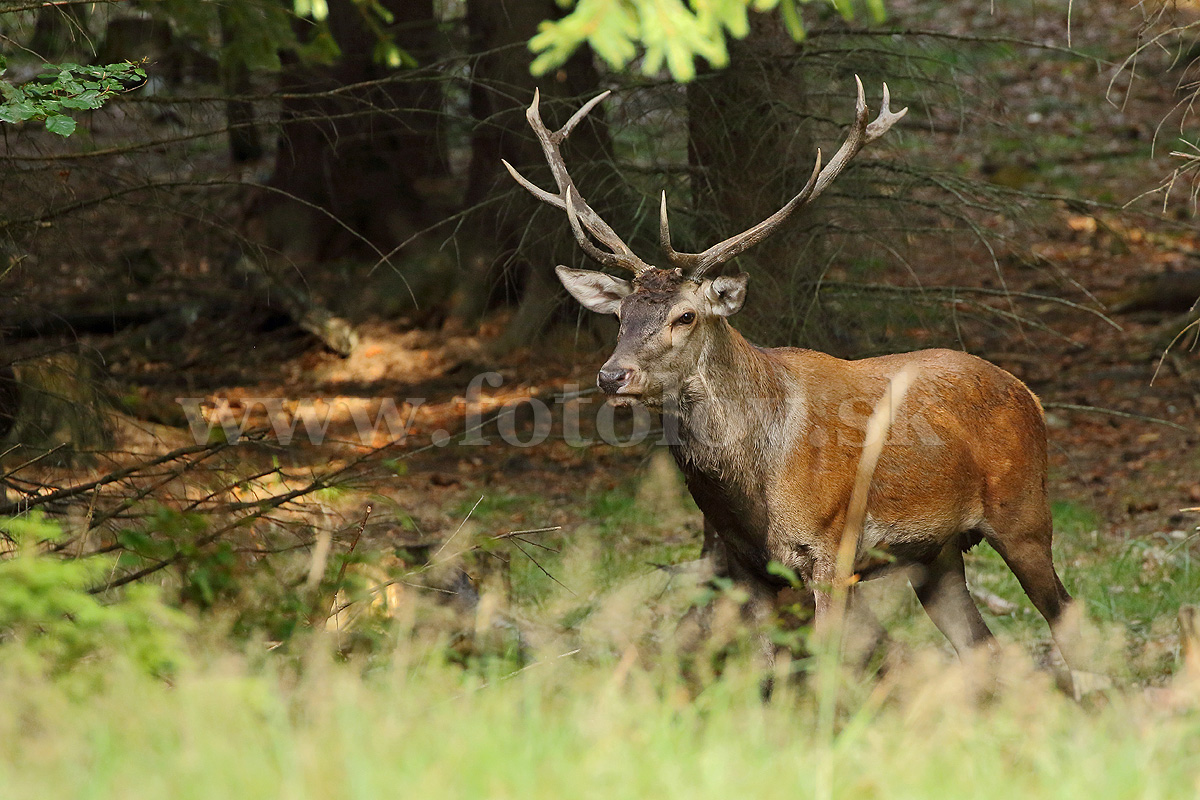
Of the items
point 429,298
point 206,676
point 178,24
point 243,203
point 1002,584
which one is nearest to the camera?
point 206,676

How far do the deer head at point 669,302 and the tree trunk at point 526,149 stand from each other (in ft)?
4.90

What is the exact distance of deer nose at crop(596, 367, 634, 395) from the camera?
536 cm

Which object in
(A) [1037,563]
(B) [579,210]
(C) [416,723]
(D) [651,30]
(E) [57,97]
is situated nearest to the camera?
(C) [416,723]

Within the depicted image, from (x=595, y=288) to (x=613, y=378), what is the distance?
83 cm

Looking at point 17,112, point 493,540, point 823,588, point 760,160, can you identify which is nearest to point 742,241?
point 823,588

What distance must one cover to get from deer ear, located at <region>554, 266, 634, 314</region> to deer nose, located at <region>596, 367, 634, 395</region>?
2.04 feet

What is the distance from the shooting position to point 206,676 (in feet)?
12.9

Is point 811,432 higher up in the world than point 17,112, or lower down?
lower down

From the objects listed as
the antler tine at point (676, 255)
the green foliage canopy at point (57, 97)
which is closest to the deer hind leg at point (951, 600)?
A: the antler tine at point (676, 255)

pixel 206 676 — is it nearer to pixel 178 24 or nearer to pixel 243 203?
pixel 178 24

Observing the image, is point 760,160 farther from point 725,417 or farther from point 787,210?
point 725,417

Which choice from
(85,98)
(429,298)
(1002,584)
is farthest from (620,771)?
(429,298)

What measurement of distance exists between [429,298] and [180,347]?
2.77m

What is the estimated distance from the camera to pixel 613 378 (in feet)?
17.6
